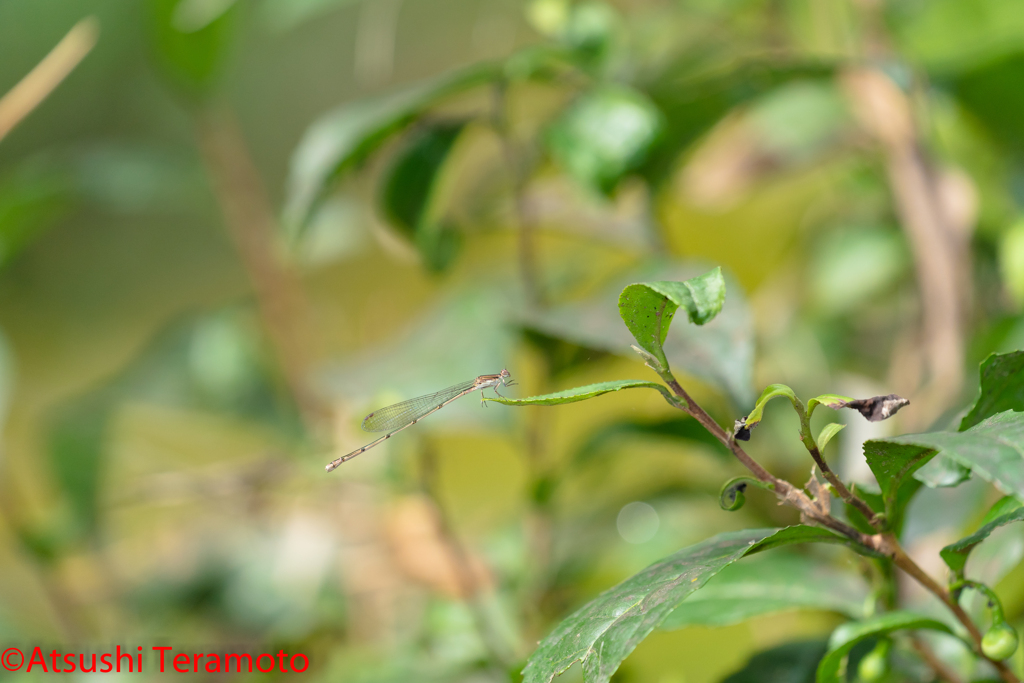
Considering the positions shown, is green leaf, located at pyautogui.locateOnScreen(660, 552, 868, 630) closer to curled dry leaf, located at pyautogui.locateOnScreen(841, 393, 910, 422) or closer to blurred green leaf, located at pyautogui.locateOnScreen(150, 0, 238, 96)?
curled dry leaf, located at pyautogui.locateOnScreen(841, 393, 910, 422)

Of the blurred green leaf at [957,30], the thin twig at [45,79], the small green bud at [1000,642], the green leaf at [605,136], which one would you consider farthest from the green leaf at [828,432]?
the thin twig at [45,79]

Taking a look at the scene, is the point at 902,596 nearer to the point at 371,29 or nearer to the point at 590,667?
the point at 590,667

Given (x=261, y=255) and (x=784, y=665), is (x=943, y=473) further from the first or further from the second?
(x=261, y=255)

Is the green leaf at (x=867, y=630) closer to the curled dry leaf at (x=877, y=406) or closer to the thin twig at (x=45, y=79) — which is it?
the curled dry leaf at (x=877, y=406)

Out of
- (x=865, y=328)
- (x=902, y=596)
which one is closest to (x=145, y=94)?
(x=865, y=328)

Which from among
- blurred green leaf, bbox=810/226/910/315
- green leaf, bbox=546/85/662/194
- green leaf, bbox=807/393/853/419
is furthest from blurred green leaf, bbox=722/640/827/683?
blurred green leaf, bbox=810/226/910/315

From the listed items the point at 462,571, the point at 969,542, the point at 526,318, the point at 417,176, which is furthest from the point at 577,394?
the point at 462,571
